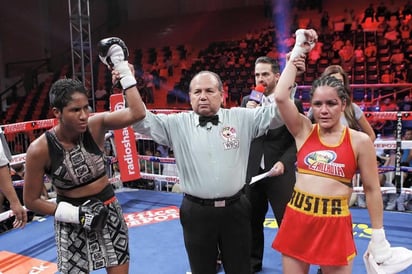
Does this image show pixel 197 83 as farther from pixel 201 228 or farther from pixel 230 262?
pixel 230 262

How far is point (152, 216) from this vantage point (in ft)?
15.0

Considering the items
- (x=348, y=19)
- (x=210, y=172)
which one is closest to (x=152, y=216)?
(x=210, y=172)

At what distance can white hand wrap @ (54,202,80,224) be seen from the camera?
1.91 meters

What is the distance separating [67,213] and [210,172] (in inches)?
27.2

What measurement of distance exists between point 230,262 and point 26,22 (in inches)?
571

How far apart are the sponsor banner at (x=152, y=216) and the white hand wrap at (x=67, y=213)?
2420mm

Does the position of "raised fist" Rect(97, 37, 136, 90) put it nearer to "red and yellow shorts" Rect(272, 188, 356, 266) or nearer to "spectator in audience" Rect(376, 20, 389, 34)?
"red and yellow shorts" Rect(272, 188, 356, 266)

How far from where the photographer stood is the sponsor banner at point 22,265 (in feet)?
11.0

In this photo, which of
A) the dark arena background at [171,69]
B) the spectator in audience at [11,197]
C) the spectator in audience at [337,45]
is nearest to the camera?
the spectator in audience at [11,197]

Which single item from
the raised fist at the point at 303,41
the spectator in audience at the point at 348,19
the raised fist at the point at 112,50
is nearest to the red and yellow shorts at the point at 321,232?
the raised fist at the point at 303,41

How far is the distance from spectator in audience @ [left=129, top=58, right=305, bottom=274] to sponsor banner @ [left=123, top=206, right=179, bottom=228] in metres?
2.31

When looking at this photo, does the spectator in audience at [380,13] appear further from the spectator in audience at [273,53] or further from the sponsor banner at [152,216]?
the sponsor banner at [152,216]

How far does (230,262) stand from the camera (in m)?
2.14

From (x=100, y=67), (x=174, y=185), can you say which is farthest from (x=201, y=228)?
(x=100, y=67)
